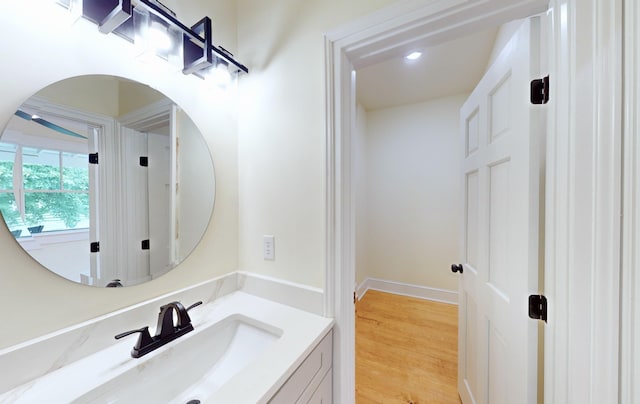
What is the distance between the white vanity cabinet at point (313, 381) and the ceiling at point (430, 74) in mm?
1941

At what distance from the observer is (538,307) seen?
0.75m

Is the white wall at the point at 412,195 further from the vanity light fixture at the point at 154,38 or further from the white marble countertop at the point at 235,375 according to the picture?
the vanity light fixture at the point at 154,38

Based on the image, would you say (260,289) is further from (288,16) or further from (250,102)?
(288,16)

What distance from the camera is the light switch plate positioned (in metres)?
1.14

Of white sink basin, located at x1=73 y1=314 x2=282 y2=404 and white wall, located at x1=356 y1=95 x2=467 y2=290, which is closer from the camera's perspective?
white sink basin, located at x1=73 y1=314 x2=282 y2=404

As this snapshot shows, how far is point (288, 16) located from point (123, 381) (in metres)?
1.55

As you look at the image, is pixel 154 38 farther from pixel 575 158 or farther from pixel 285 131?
pixel 575 158

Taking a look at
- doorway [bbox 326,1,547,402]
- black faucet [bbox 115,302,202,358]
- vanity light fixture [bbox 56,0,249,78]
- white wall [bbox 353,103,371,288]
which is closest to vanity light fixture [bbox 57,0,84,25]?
vanity light fixture [bbox 56,0,249,78]

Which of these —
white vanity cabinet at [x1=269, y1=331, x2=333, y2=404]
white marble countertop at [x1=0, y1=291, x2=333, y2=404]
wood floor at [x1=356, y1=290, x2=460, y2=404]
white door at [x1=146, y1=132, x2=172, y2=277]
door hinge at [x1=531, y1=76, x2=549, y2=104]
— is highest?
door hinge at [x1=531, y1=76, x2=549, y2=104]

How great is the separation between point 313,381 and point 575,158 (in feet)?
3.57

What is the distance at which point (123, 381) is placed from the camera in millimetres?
661

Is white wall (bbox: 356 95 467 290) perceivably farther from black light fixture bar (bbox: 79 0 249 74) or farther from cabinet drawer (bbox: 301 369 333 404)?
black light fixture bar (bbox: 79 0 249 74)

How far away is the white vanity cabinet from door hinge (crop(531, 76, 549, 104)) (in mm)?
1140

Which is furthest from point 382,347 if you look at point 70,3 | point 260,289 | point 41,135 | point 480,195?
point 70,3
